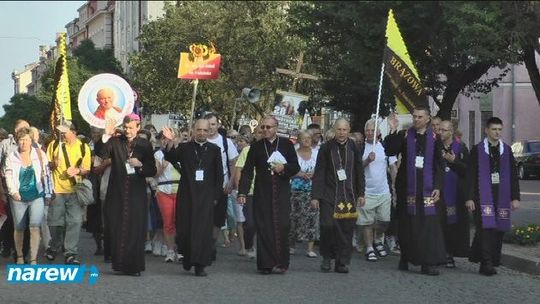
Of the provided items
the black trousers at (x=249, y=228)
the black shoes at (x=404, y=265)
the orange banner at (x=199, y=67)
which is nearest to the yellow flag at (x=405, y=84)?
the black shoes at (x=404, y=265)

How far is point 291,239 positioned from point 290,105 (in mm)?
8200

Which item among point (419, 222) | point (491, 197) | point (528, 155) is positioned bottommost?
point (419, 222)

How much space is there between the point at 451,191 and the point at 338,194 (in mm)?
1563

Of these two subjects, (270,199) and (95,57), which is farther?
(95,57)

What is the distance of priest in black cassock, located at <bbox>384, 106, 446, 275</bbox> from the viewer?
11109 mm

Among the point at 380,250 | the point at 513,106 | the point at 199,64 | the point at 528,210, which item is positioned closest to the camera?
the point at 380,250

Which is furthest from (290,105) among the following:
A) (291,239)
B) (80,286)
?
(80,286)

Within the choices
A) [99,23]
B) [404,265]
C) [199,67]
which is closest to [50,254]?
[404,265]

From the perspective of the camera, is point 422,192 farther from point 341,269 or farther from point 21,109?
point 21,109

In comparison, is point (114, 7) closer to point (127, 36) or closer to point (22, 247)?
point (127, 36)

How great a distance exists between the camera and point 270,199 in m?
11.2

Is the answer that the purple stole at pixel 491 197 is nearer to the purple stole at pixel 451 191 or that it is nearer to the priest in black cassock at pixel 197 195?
the purple stole at pixel 451 191

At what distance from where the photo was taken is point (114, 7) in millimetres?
110750

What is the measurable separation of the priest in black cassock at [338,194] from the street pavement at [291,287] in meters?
0.30
